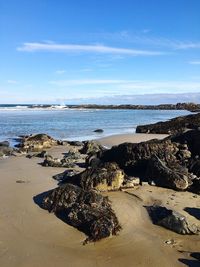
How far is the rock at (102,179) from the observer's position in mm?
9562

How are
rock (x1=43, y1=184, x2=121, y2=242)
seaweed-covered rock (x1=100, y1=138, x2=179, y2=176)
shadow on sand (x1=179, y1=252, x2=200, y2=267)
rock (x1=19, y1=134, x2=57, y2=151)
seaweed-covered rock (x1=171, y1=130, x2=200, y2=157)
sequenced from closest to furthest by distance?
shadow on sand (x1=179, y1=252, x2=200, y2=267), rock (x1=43, y1=184, x2=121, y2=242), seaweed-covered rock (x1=100, y1=138, x2=179, y2=176), seaweed-covered rock (x1=171, y1=130, x2=200, y2=157), rock (x1=19, y1=134, x2=57, y2=151)

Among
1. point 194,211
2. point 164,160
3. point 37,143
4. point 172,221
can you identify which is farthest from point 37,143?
point 172,221

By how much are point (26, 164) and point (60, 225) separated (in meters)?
6.66

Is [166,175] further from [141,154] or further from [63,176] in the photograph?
[63,176]

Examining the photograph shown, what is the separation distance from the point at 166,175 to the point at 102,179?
5.49ft

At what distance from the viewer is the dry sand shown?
6254mm

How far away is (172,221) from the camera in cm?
740

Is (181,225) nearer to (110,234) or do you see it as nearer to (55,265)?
(110,234)

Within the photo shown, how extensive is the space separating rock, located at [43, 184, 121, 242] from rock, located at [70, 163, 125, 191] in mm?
977

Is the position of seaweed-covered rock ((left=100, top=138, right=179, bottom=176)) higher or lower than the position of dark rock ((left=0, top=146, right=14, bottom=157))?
higher

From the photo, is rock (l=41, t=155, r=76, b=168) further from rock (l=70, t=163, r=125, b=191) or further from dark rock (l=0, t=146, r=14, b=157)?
dark rock (l=0, t=146, r=14, b=157)

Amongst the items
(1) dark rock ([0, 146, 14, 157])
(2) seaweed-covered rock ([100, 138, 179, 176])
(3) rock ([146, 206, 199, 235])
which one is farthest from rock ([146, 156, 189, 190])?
(1) dark rock ([0, 146, 14, 157])

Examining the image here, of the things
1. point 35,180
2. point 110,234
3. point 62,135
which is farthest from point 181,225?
point 62,135

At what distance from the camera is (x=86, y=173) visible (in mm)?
9781
